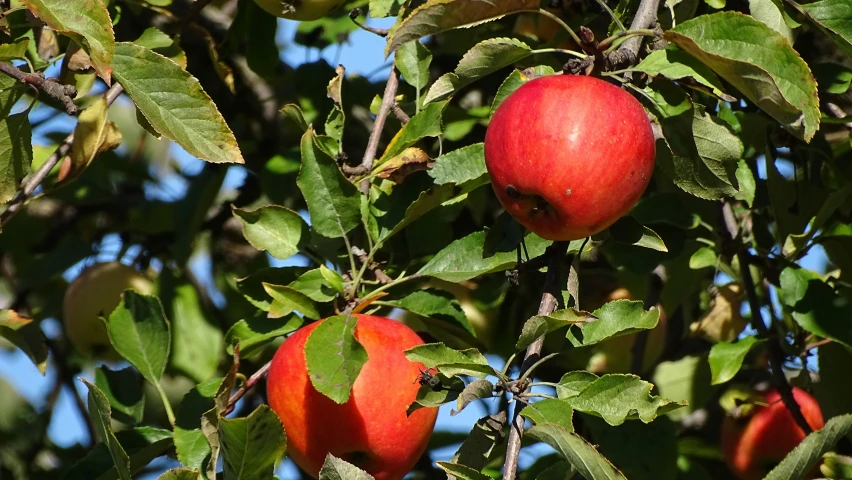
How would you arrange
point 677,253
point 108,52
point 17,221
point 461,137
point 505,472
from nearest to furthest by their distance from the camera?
1. point 505,472
2. point 108,52
3. point 677,253
4. point 461,137
5. point 17,221

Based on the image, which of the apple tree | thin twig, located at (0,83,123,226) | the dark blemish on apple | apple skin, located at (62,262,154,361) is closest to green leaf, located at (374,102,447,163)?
the apple tree

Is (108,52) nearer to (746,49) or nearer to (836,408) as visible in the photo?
(746,49)

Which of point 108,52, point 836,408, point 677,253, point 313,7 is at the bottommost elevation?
point 836,408

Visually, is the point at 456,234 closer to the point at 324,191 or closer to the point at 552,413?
the point at 324,191

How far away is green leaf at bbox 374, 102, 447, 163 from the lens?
4.73ft

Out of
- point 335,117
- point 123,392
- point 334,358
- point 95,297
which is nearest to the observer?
point 334,358

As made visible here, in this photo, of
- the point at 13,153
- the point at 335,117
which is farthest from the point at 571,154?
the point at 13,153

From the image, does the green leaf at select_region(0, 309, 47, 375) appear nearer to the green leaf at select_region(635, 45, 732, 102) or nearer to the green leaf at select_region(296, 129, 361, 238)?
the green leaf at select_region(296, 129, 361, 238)

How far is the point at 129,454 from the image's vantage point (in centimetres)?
158

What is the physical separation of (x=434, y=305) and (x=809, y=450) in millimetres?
565

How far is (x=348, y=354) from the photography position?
126 cm

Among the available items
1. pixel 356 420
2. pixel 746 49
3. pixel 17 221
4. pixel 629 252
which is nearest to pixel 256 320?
pixel 356 420

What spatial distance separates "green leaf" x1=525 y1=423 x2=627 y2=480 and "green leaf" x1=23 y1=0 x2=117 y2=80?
27.4 inches

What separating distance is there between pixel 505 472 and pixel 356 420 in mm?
285
